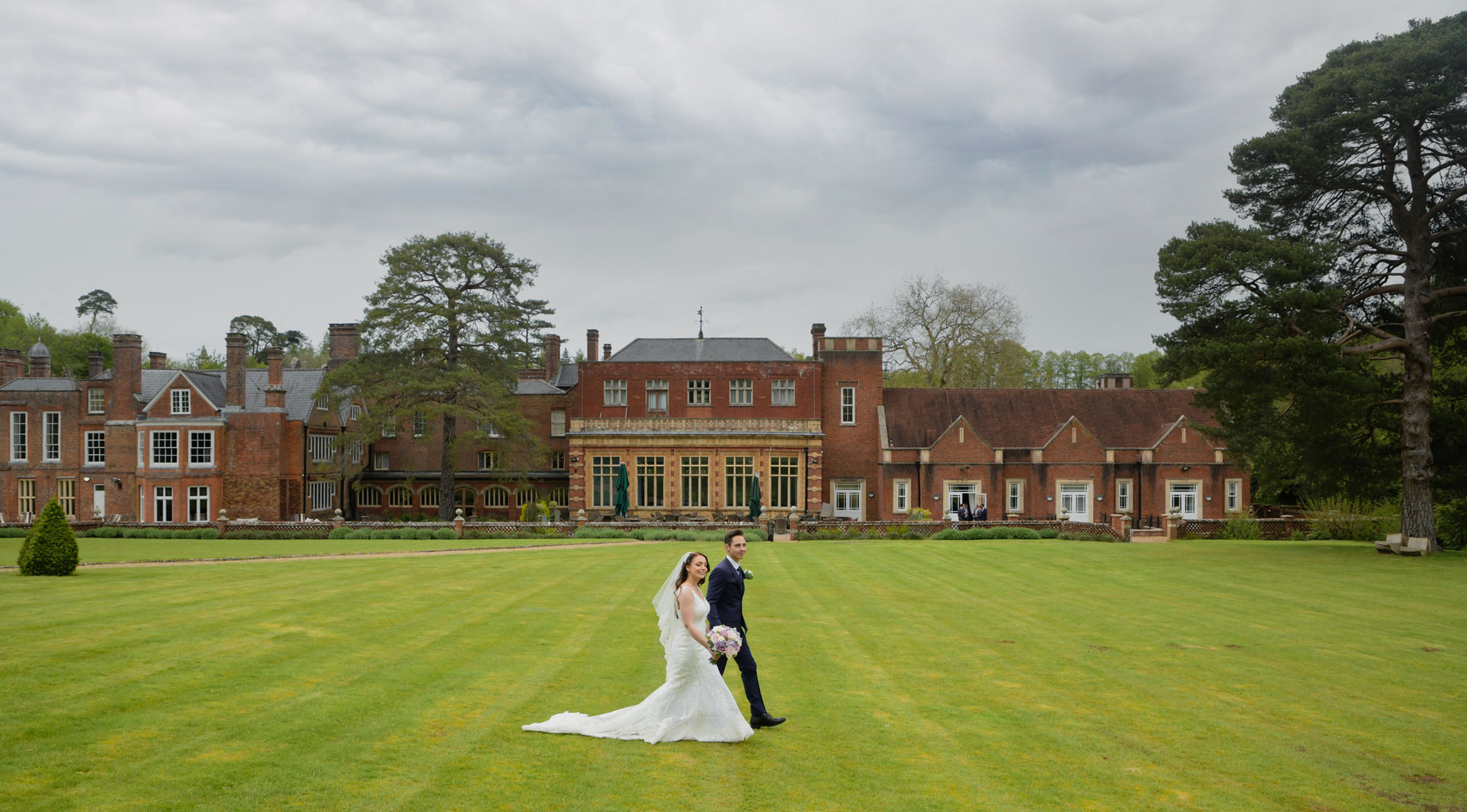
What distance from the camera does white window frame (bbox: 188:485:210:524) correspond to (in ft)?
141

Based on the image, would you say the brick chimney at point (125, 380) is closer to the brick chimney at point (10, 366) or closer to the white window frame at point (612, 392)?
the brick chimney at point (10, 366)

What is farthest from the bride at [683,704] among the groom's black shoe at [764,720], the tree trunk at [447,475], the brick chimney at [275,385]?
the brick chimney at [275,385]

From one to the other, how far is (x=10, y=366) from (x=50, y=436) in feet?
17.8

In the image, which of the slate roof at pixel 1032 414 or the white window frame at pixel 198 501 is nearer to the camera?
the white window frame at pixel 198 501

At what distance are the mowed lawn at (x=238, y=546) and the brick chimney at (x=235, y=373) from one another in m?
9.32

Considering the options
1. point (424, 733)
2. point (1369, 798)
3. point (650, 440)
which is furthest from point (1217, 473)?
point (424, 733)

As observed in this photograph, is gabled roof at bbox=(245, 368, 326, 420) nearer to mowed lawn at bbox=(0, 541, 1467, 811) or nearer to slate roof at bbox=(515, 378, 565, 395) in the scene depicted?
slate roof at bbox=(515, 378, 565, 395)

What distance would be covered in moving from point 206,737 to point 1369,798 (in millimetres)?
9502

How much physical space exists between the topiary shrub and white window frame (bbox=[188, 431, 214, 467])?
25.1 meters

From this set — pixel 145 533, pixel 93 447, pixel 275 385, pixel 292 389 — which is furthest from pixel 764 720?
pixel 93 447

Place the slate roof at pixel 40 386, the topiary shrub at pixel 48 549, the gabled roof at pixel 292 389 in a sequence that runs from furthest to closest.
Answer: the slate roof at pixel 40 386 → the gabled roof at pixel 292 389 → the topiary shrub at pixel 48 549

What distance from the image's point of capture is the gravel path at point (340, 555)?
23062mm

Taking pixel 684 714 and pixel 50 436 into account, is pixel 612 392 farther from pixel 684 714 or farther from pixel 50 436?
pixel 684 714

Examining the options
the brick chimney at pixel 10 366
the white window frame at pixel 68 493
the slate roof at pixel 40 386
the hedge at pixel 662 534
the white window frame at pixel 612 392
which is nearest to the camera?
the hedge at pixel 662 534
